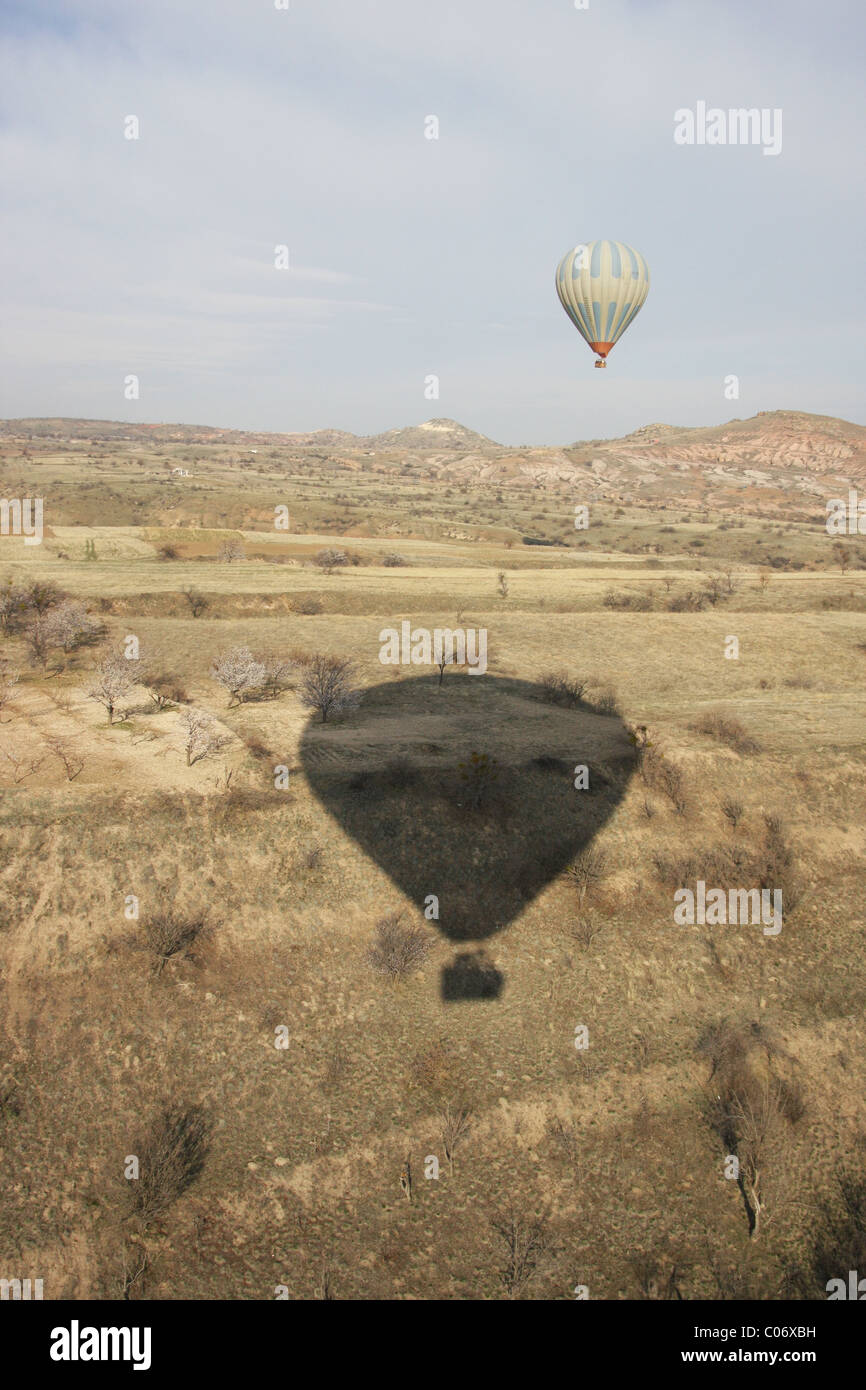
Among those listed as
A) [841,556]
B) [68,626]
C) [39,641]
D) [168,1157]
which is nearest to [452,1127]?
[168,1157]

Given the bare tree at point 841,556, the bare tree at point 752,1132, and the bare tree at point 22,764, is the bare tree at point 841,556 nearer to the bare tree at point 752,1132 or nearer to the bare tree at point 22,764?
the bare tree at point 752,1132

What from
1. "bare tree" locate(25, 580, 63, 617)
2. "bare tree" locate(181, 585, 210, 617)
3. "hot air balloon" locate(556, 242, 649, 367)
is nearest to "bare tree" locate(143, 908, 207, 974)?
"bare tree" locate(25, 580, 63, 617)

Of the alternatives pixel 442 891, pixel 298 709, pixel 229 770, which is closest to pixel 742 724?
pixel 442 891

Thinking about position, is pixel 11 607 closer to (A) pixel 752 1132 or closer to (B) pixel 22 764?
(B) pixel 22 764

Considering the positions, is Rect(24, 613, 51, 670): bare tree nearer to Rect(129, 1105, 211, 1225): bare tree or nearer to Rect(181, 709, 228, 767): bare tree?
Rect(181, 709, 228, 767): bare tree
